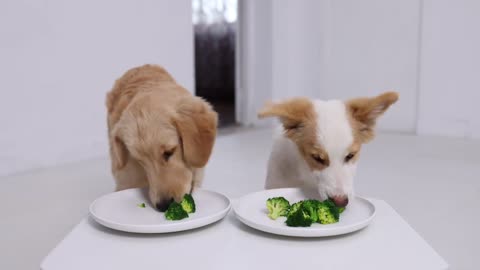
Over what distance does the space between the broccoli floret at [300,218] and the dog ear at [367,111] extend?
23.8 inches

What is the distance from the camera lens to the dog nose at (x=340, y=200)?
1.49 metres

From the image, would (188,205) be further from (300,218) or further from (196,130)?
(196,130)

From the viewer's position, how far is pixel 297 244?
1146 mm

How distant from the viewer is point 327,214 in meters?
1.27

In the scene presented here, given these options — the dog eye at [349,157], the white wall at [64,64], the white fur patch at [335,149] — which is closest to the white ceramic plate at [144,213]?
the white fur patch at [335,149]

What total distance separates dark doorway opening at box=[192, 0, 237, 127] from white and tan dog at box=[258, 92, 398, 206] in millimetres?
4556

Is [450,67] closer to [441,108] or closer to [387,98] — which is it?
[441,108]

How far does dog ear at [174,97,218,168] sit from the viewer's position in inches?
71.4

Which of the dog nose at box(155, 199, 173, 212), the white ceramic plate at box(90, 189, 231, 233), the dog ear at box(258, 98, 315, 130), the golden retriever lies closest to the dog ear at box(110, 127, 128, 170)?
the golden retriever

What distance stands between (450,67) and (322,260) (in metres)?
4.37

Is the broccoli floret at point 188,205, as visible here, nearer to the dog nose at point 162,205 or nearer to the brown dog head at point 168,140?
the dog nose at point 162,205

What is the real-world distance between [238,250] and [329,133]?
0.72m

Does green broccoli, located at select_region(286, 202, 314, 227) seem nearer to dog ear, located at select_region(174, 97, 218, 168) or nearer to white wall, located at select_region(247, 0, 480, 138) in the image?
dog ear, located at select_region(174, 97, 218, 168)

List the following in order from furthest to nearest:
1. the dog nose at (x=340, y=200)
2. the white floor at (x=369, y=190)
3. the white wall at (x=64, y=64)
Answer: the white wall at (x=64, y=64) → the white floor at (x=369, y=190) → the dog nose at (x=340, y=200)
